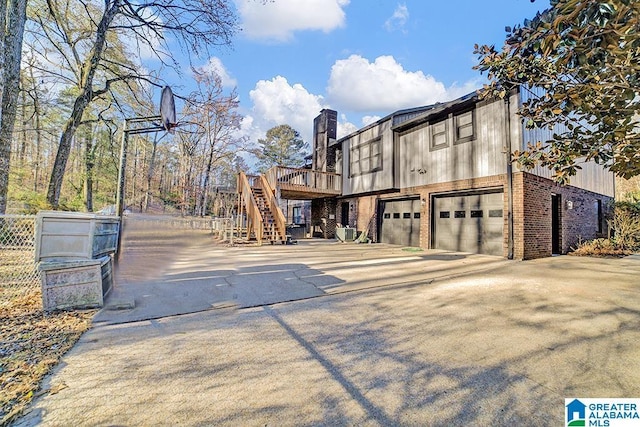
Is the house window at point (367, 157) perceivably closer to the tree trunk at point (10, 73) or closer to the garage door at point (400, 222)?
the garage door at point (400, 222)

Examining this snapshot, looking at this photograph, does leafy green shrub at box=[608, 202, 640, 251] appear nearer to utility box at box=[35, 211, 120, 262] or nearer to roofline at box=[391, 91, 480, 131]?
roofline at box=[391, 91, 480, 131]

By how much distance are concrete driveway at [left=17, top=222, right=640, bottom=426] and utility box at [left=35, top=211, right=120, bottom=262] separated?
90cm

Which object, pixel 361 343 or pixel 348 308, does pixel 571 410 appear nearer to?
pixel 361 343

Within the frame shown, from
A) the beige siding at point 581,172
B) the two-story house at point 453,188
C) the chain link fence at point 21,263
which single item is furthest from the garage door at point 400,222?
the chain link fence at point 21,263

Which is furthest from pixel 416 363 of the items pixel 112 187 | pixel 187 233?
pixel 112 187

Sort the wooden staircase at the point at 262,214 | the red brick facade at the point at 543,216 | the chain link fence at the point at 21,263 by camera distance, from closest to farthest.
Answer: the chain link fence at the point at 21,263 < the red brick facade at the point at 543,216 < the wooden staircase at the point at 262,214

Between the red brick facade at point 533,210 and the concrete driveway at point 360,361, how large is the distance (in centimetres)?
360

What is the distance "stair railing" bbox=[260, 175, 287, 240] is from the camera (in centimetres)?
1183

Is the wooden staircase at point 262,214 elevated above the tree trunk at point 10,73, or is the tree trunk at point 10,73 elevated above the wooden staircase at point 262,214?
the tree trunk at point 10,73

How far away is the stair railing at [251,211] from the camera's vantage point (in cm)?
1123

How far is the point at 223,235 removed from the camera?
12461 millimetres

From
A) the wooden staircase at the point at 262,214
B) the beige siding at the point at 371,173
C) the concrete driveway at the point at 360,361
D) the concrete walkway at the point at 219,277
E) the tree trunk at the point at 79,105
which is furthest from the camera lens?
the beige siding at the point at 371,173

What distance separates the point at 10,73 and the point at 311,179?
424 inches

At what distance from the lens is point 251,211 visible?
12094 mm
